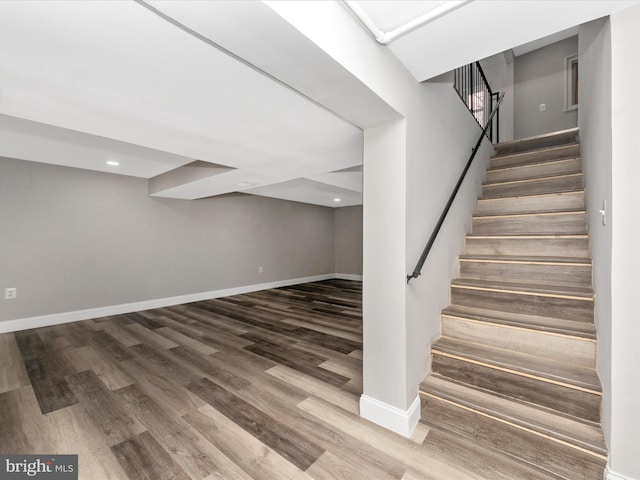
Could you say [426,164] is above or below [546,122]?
below

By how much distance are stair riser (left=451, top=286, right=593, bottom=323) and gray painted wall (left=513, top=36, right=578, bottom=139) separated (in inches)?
182

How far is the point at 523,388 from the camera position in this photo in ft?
5.57

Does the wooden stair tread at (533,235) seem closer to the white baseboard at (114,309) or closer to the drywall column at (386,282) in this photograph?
the drywall column at (386,282)

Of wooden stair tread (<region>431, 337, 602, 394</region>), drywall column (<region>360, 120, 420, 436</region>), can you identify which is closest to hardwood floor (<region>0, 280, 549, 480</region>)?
drywall column (<region>360, 120, 420, 436</region>)

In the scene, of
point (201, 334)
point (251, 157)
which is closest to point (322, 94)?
point (251, 157)

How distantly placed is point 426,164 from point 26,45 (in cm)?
221

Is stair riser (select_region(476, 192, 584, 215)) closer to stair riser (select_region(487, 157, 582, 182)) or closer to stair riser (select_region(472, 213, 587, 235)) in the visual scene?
stair riser (select_region(472, 213, 587, 235))

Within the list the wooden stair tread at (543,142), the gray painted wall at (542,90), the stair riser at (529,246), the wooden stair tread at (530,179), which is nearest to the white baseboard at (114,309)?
the stair riser at (529,246)

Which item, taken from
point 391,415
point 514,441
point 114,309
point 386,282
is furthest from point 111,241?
point 514,441

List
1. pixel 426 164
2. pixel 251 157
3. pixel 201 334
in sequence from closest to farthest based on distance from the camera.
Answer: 1. pixel 426 164
2. pixel 251 157
3. pixel 201 334

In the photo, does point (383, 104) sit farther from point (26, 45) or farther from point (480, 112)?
point (480, 112)

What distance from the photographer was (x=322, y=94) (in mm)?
1464

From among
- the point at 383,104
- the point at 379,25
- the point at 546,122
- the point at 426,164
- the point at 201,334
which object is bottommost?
the point at 201,334

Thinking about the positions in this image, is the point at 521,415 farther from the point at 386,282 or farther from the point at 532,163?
the point at 532,163
